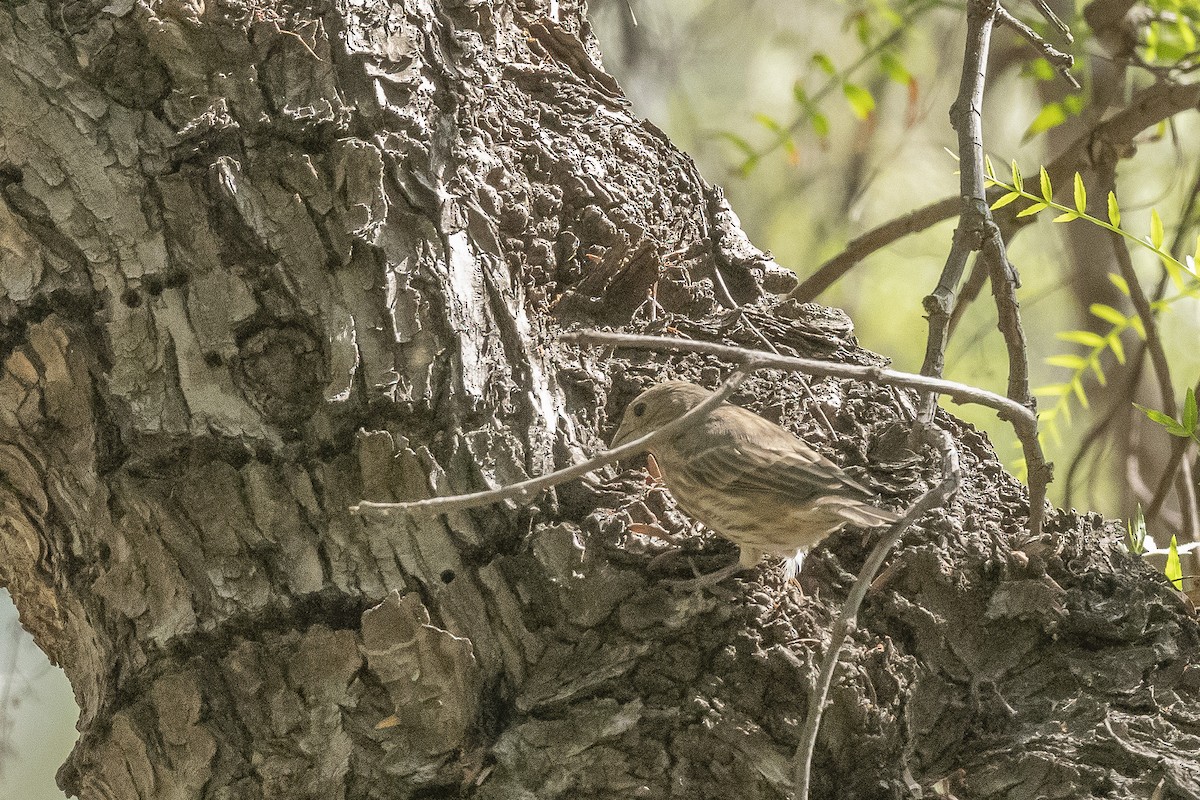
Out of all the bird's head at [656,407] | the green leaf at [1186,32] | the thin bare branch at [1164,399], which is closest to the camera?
the bird's head at [656,407]

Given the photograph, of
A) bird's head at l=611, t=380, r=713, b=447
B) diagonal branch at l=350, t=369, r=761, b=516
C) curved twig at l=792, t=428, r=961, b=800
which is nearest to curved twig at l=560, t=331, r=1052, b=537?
diagonal branch at l=350, t=369, r=761, b=516

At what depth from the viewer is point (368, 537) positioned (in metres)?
2.08

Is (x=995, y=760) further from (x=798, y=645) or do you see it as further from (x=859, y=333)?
(x=859, y=333)

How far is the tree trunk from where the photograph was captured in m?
2.00

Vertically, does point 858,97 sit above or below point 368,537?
above

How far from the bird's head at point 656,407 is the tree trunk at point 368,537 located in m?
0.08

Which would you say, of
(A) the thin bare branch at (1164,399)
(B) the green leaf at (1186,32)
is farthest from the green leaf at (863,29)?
(A) the thin bare branch at (1164,399)

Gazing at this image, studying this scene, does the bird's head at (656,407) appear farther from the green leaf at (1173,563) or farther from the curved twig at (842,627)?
the green leaf at (1173,563)

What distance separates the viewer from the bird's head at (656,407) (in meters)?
2.37

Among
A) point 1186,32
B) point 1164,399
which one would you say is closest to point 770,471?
point 1164,399

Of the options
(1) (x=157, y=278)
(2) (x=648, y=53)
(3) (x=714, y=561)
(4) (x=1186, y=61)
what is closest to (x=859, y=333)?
(2) (x=648, y=53)

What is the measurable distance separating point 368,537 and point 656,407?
676 mm

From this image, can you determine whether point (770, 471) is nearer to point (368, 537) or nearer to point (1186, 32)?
point (368, 537)

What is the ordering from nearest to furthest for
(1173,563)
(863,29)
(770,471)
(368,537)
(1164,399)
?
(368,537) < (770,471) < (1173,563) < (1164,399) < (863,29)
